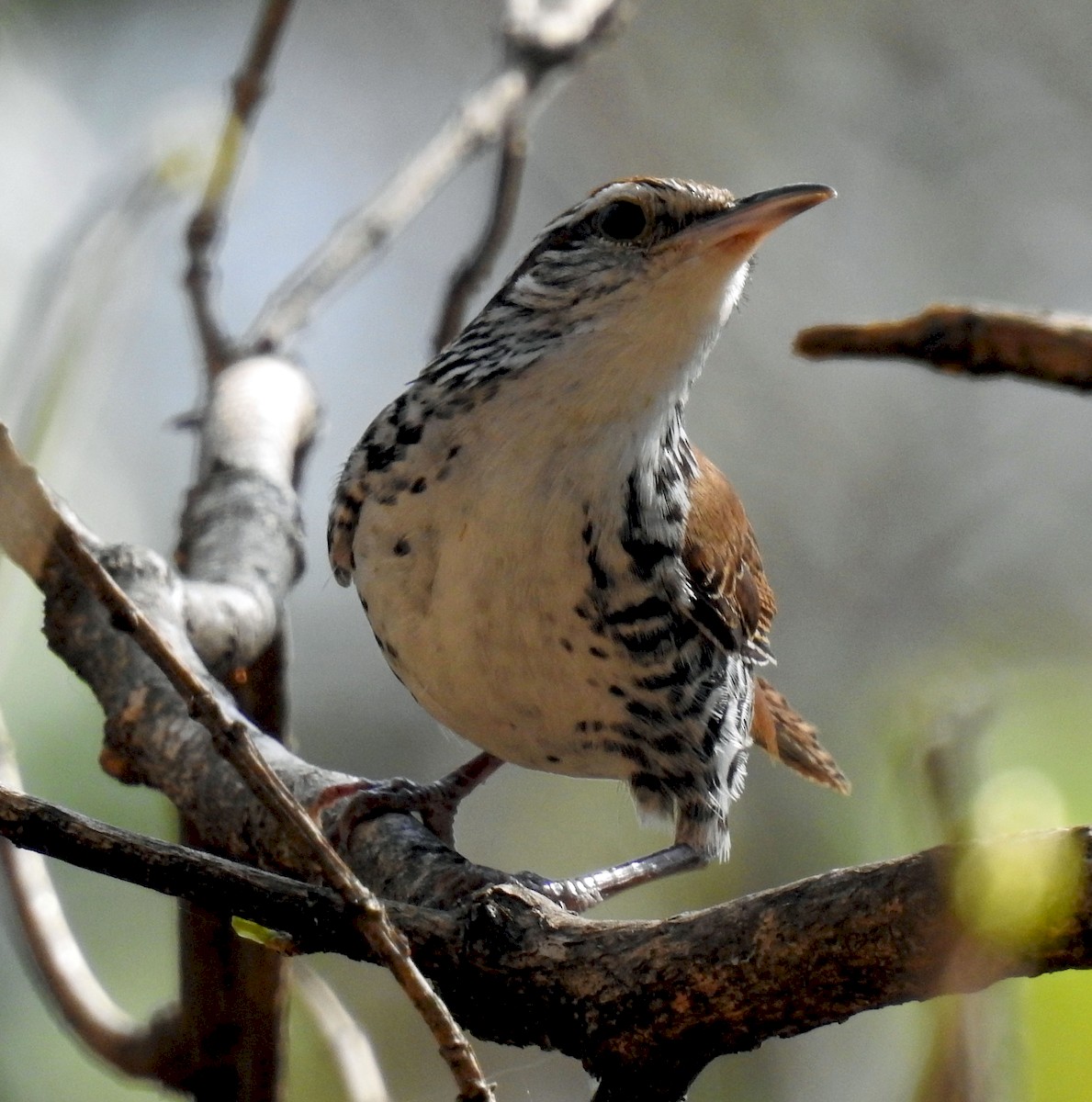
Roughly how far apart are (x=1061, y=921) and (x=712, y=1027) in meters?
0.50

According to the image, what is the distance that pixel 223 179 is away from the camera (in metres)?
4.10

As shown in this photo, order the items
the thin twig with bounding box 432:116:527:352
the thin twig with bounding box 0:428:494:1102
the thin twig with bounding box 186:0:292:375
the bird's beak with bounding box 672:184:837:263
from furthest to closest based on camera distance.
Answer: the thin twig with bounding box 432:116:527:352, the thin twig with bounding box 186:0:292:375, the bird's beak with bounding box 672:184:837:263, the thin twig with bounding box 0:428:494:1102

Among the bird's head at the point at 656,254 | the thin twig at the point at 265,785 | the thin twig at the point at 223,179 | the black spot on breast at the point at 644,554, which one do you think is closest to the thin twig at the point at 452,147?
the thin twig at the point at 223,179

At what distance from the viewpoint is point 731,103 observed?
24.0 ft

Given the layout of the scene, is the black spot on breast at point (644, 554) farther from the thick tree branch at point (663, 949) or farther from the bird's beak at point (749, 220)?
the thick tree branch at point (663, 949)

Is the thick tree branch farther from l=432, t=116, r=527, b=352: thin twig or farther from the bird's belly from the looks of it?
l=432, t=116, r=527, b=352: thin twig

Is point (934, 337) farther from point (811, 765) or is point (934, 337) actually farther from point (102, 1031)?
point (811, 765)

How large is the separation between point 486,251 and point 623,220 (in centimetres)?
115

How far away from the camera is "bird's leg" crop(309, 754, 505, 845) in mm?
2781

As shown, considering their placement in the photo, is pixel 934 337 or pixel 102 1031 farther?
pixel 102 1031

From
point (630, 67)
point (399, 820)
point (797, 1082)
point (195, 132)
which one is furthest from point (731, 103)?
point (399, 820)

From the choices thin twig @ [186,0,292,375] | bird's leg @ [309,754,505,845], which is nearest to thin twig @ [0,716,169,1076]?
bird's leg @ [309,754,505,845]

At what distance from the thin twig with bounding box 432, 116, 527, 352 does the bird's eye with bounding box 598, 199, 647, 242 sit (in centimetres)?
109

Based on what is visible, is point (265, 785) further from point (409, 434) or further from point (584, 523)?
point (409, 434)
